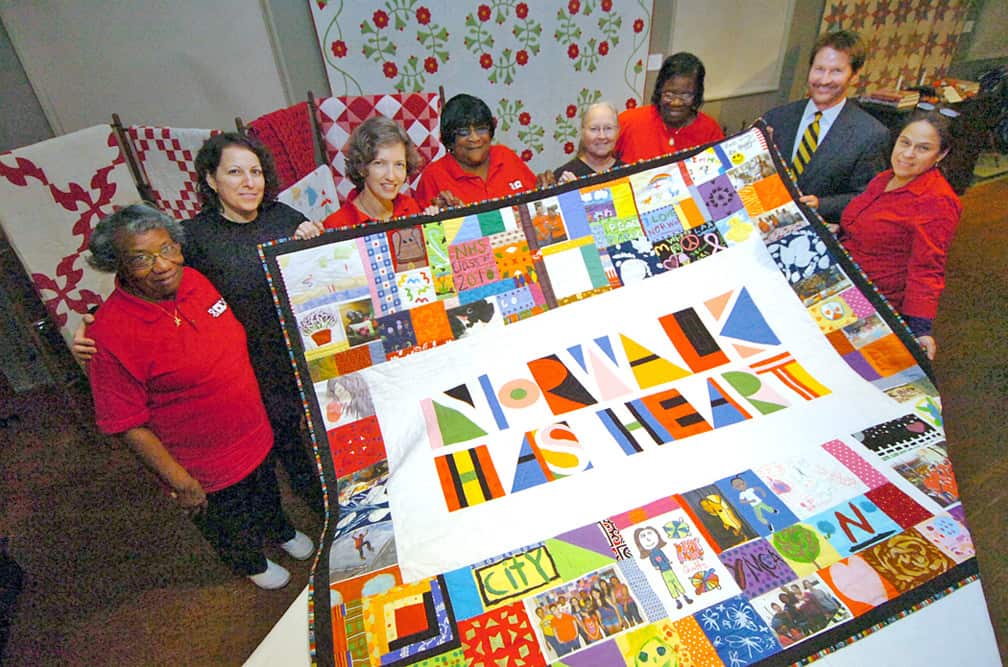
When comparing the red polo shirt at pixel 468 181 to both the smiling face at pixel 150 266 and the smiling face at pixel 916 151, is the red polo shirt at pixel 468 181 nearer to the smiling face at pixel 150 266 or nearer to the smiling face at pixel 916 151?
the smiling face at pixel 150 266

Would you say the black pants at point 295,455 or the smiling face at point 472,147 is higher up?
the smiling face at point 472,147

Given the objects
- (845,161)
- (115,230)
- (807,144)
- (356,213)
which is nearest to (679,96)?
(807,144)

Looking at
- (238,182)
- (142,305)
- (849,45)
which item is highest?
(849,45)

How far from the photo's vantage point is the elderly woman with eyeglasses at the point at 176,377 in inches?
49.8

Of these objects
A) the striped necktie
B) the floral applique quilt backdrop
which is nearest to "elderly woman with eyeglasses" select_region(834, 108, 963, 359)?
the striped necktie

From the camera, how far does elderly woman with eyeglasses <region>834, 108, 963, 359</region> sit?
1.62 m

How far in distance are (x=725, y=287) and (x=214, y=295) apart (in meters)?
1.57

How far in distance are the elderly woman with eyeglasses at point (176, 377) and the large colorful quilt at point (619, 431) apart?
20 cm

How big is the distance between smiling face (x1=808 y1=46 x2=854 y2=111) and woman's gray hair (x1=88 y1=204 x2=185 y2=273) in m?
2.25

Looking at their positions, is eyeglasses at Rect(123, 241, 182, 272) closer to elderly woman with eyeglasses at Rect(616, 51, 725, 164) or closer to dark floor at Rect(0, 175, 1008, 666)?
dark floor at Rect(0, 175, 1008, 666)

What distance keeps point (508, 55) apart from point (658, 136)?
1.69m

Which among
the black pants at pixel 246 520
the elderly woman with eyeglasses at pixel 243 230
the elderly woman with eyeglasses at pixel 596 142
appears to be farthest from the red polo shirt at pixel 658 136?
the black pants at pixel 246 520

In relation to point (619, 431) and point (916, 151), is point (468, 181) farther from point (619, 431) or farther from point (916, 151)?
point (916, 151)

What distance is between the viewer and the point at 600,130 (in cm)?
200
